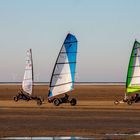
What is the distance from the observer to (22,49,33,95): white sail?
A: 5284cm

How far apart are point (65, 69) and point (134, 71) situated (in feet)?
24.6

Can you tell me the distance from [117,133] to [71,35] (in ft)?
80.2

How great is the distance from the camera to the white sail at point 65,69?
46719mm

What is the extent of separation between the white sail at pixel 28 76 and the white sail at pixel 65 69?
625 cm

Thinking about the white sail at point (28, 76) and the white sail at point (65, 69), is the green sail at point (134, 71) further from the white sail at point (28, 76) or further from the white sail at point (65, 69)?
Result: the white sail at point (28, 76)

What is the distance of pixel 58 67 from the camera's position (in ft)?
154

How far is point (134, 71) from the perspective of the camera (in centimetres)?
5066

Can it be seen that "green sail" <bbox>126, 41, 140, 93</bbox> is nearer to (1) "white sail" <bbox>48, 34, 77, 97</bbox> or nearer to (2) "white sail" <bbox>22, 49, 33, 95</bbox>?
(1) "white sail" <bbox>48, 34, 77, 97</bbox>

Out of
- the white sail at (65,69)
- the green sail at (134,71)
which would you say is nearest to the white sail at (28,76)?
the white sail at (65,69)

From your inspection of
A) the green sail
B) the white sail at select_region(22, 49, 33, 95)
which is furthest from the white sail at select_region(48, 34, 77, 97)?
the green sail

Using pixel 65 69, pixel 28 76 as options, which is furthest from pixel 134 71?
pixel 28 76

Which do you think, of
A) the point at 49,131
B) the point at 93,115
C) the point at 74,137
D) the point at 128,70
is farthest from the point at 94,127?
the point at 128,70

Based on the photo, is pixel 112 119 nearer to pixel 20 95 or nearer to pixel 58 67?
pixel 58 67

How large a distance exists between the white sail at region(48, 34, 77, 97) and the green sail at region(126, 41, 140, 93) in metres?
6.62
